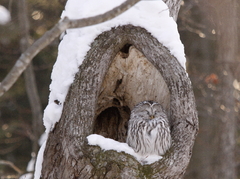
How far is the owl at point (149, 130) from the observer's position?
416 centimetres

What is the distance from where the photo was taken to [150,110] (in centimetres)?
459

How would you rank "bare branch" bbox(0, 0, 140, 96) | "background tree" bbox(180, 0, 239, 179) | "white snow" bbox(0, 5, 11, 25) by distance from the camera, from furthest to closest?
"white snow" bbox(0, 5, 11, 25), "background tree" bbox(180, 0, 239, 179), "bare branch" bbox(0, 0, 140, 96)

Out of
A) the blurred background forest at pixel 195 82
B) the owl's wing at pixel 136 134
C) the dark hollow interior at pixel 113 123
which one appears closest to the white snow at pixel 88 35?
the owl's wing at pixel 136 134

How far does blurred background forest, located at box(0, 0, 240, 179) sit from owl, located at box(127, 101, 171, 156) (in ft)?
11.4

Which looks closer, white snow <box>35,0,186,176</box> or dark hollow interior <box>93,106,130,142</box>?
white snow <box>35,0,186,176</box>

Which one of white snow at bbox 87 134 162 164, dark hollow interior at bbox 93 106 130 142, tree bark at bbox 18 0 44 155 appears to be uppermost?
tree bark at bbox 18 0 44 155

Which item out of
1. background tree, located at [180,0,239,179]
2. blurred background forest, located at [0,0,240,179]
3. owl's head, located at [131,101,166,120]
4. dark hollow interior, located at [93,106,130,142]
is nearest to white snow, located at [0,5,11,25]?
blurred background forest, located at [0,0,240,179]

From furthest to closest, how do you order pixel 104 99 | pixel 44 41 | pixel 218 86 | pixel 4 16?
pixel 218 86 → pixel 4 16 → pixel 104 99 → pixel 44 41

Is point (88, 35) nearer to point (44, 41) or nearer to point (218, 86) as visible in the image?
point (44, 41)

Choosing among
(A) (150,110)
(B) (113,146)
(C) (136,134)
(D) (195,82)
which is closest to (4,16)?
(D) (195,82)

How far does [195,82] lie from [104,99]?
5.81m

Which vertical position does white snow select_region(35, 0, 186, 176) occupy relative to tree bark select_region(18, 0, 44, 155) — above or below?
below

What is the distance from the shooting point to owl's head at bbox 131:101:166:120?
4.55m

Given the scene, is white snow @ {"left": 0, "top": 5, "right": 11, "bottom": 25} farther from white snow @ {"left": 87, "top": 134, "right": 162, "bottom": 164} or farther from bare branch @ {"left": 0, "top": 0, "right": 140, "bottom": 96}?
bare branch @ {"left": 0, "top": 0, "right": 140, "bottom": 96}
